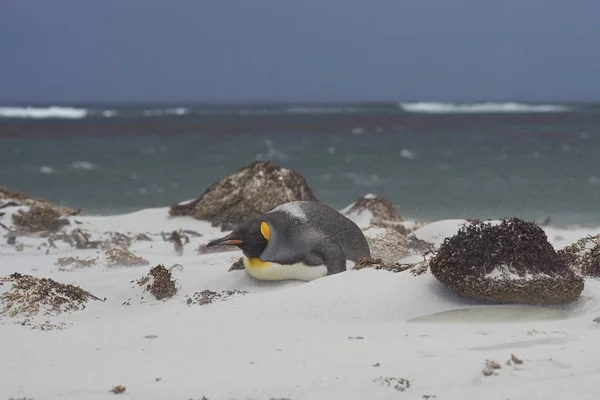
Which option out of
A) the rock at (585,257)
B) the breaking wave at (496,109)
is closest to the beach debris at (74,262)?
the rock at (585,257)

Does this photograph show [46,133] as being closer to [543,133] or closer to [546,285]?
[543,133]

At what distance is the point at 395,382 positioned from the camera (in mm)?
4043

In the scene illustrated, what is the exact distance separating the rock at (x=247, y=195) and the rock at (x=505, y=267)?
607cm

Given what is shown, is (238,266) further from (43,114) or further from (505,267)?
(43,114)

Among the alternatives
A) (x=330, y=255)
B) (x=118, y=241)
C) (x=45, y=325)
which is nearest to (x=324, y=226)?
(x=330, y=255)

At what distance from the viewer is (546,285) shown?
215 inches

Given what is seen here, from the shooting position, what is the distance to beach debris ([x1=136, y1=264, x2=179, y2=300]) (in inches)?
259

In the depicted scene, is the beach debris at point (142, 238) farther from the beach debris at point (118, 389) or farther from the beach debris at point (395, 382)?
the beach debris at point (395, 382)

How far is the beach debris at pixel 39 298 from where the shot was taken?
600cm

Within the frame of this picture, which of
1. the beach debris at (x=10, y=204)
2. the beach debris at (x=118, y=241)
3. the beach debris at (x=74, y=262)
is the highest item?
the beach debris at (x=74, y=262)

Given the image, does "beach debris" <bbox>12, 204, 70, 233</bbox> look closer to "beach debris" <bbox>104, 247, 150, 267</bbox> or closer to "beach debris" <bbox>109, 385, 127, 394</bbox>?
"beach debris" <bbox>104, 247, 150, 267</bbox>

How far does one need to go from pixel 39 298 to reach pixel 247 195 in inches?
228

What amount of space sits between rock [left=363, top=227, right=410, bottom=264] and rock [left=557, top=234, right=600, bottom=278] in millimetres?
1868

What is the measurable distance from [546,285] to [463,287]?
0.53m
